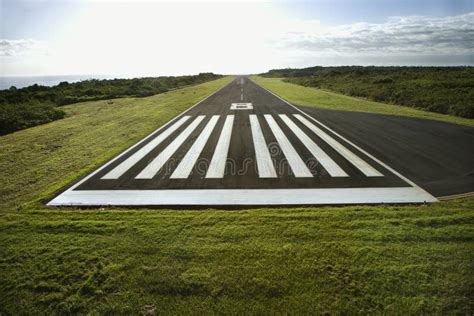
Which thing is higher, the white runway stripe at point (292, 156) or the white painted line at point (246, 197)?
the white runway stripe at point (292, 156)

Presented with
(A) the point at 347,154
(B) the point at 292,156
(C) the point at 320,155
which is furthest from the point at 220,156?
(A) the point at 347,154

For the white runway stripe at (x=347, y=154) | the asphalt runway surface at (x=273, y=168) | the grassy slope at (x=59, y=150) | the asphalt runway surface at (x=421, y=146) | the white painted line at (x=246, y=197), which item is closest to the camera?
the white painted line at (x=246, y=197)

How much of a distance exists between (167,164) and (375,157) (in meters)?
6.19

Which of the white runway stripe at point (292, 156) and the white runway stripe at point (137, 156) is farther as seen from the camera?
the white runway stripe at point (137, 156)

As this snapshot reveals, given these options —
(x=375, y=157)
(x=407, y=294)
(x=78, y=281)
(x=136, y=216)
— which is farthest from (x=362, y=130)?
(x=78, y=281)

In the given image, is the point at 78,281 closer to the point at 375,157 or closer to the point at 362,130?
the point at 375,157

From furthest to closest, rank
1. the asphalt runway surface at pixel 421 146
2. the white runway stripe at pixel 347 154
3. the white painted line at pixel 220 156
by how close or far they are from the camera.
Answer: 1. the white painted line at pixel 220 156
2. the white runway stripe at pixel 347 154
3. the asphalt runway surface at pixel 421 146

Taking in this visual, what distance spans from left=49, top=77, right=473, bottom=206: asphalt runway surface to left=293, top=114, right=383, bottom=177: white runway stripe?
0.03 m

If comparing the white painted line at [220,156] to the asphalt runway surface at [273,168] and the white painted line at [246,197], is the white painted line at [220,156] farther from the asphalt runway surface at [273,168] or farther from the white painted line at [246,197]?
the white painted line at [246,197]

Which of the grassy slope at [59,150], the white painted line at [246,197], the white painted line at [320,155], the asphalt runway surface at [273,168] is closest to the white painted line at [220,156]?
the asphalt runway surface at [273,168]

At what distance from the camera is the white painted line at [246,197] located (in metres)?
5.02

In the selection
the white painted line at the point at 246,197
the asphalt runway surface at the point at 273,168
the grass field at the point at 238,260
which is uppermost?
the asphalt runway surface at the point at 273,168

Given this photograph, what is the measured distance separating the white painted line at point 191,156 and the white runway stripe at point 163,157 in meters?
0.55

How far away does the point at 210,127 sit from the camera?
11.7 metres
